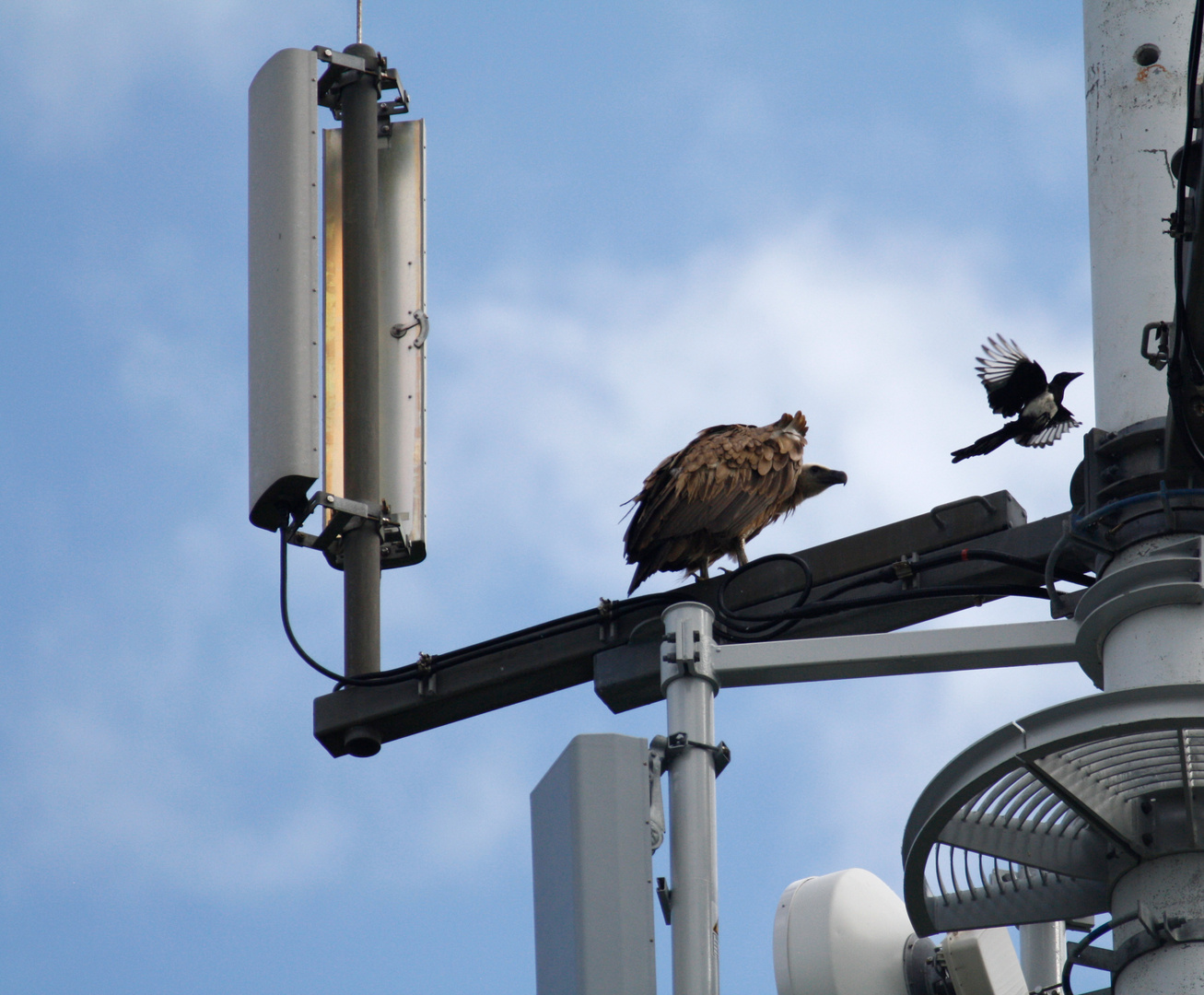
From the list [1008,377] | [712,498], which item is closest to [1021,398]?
[1008,377]

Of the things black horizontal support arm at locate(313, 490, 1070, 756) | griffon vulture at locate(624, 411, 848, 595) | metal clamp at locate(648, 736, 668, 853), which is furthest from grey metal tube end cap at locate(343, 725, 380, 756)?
metal clamp at locate(648, 736, 668, 853)

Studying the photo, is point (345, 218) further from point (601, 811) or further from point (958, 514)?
point (601, 811)

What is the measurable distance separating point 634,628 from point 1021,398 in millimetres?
2719

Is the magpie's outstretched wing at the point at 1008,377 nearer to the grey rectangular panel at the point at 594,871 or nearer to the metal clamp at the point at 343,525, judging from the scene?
the metal clamp at the point at 343,525

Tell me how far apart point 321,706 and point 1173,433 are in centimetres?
326

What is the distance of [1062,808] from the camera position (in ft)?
12.9

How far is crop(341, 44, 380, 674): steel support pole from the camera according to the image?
668cm

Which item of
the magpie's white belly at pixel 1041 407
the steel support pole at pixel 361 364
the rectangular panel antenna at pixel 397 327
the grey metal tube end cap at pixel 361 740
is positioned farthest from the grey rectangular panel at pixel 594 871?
the magpie's white belly at pixel 1041 407

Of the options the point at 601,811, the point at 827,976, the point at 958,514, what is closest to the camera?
the point at 601,811

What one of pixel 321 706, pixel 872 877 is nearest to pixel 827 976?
pixel 872 877

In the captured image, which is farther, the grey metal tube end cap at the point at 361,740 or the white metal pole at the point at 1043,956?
the grey metal tube end cap at the point at 361,740

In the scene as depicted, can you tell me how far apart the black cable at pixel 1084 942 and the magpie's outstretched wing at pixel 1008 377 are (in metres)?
4.33

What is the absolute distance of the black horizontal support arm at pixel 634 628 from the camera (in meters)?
6.09

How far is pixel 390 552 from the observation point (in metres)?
6.88
